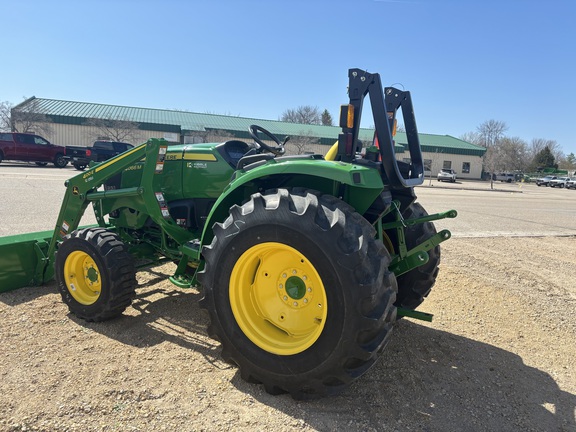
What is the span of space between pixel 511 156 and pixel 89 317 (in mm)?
80670

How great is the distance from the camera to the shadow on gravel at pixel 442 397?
251 centimetres

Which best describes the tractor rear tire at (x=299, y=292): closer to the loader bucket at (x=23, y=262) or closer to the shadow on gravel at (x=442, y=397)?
the shadow on gravel at (x=442, y=397)

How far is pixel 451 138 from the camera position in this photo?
192ft

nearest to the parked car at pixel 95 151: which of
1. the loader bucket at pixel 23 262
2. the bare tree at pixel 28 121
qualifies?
the bare tree at pixel 28 121

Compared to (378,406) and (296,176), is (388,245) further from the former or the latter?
(378,406)

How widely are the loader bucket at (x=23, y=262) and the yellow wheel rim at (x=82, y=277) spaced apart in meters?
0.77

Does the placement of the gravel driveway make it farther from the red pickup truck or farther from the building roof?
the building roof

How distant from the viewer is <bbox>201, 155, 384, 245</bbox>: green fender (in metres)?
2.61

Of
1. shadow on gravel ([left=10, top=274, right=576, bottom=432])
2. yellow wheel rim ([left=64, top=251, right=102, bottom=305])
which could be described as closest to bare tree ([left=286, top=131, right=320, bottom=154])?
yellow wheel rim ([left=64, top=251, right=102, bottom=305])

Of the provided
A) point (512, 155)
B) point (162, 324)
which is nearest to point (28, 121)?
point (162, 324)

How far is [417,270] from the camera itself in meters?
3.70

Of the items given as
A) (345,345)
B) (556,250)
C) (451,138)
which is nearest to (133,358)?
(345,345)

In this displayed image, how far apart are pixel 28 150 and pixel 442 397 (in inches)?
1062

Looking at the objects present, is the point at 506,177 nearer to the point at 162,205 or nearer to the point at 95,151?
the point at 95,151
